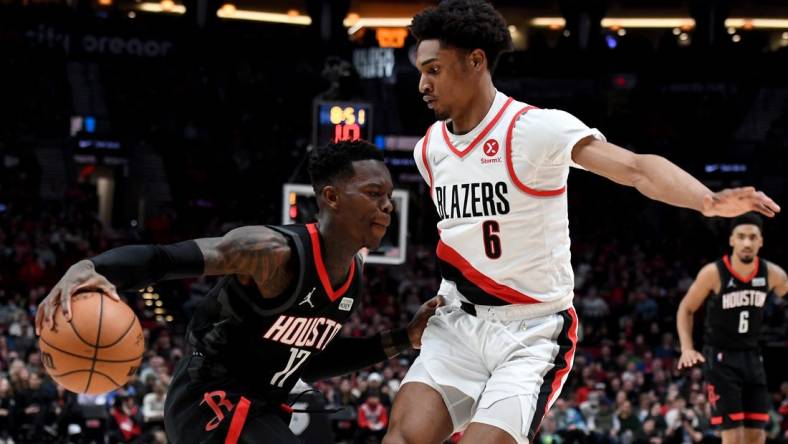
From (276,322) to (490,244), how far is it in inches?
38.8

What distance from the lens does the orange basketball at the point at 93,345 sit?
4172 millimetres

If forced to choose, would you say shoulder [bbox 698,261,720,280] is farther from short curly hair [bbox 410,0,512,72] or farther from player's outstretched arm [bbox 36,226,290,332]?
player's outstretched arm [bbox 36,226,290,332]

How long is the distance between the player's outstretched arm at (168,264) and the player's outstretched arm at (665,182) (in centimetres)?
133

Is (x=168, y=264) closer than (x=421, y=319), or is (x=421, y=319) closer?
(x=168, y=264)

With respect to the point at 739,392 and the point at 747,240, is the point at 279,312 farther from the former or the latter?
the point at 739,392

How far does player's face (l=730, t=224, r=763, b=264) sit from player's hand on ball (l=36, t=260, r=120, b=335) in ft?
21.7

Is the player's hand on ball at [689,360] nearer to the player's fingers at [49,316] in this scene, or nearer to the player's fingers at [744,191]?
the player's fingers at [744,191]

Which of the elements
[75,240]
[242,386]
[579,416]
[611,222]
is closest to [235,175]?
[75,240]

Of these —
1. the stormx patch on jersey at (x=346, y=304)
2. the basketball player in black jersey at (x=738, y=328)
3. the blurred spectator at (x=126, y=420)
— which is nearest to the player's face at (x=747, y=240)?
the basketball player in black jersey at (x=738, y=328)

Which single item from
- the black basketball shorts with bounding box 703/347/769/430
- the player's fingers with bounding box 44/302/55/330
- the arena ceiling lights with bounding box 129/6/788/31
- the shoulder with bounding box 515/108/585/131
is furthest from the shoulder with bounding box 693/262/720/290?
the arena ceiling lights with bounding box 129/6/788/31

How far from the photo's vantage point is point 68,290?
13.3 feet

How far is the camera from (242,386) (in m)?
5.19

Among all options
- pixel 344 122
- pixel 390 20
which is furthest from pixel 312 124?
pixel 344 122

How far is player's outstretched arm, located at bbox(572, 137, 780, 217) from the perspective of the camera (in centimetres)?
393
